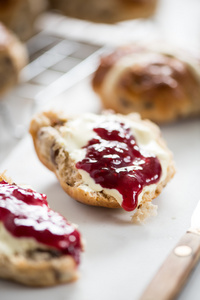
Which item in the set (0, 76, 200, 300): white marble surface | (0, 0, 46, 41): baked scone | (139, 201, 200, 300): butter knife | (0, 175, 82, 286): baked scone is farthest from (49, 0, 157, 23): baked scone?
(0, 175, 82, 286): baked scone

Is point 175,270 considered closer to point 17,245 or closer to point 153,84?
point 17,245

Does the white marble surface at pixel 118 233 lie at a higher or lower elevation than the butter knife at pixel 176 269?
lower

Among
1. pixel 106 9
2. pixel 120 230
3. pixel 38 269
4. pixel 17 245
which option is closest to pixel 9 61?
pixel 106 9

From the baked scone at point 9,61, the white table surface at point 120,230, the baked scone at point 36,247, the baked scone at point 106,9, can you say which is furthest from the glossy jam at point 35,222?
the baked scone at point 106,9

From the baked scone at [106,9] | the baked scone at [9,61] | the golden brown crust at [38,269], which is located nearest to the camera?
the golden brown crust at [38,269]

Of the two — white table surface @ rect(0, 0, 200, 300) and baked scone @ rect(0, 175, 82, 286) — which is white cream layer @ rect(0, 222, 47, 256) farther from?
white table surface @ rect(0, 0, 200, 300)

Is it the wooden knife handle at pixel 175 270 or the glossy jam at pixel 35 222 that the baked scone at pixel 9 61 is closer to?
the glossy jam at pixel 35 222

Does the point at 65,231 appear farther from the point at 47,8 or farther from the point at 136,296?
the point at 47,8

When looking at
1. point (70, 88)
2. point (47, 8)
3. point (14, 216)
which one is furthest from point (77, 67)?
point (14, 216)
